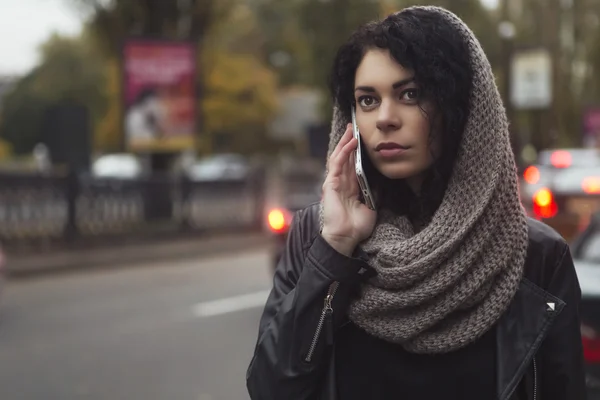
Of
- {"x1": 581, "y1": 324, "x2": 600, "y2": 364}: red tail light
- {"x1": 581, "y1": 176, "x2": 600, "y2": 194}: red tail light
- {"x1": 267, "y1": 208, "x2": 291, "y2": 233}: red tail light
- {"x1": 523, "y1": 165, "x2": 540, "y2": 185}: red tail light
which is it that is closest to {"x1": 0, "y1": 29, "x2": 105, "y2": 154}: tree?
{"x1": 523, "y1": 165, "x2": 540, "y2": 185}: red tail light

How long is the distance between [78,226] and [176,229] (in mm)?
2780

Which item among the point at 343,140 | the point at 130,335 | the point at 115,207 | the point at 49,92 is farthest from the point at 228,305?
the point at 49,92

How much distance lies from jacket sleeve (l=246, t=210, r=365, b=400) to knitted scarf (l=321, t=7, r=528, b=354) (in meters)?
0.06

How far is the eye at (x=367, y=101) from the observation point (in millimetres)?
1993

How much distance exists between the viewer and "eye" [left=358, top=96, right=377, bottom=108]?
6.54 ft

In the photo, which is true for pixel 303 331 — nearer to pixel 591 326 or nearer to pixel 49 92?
pixel 591 326

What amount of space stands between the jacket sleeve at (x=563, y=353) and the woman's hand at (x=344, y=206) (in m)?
0.41

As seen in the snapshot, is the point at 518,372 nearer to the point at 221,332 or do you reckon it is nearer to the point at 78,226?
the point at 221,332

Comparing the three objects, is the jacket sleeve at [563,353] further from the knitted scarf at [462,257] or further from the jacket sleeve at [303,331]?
the jacket sleeve at [303,331]

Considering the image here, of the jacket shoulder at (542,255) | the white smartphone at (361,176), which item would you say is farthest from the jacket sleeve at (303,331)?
the jacket shoulder at (542,255)

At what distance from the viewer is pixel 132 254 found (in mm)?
16109

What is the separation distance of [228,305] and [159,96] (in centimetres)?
→ 869

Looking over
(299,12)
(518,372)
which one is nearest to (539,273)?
(518,372)

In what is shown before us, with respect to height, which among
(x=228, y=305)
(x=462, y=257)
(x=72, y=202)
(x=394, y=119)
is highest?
(x=394, y=119)
